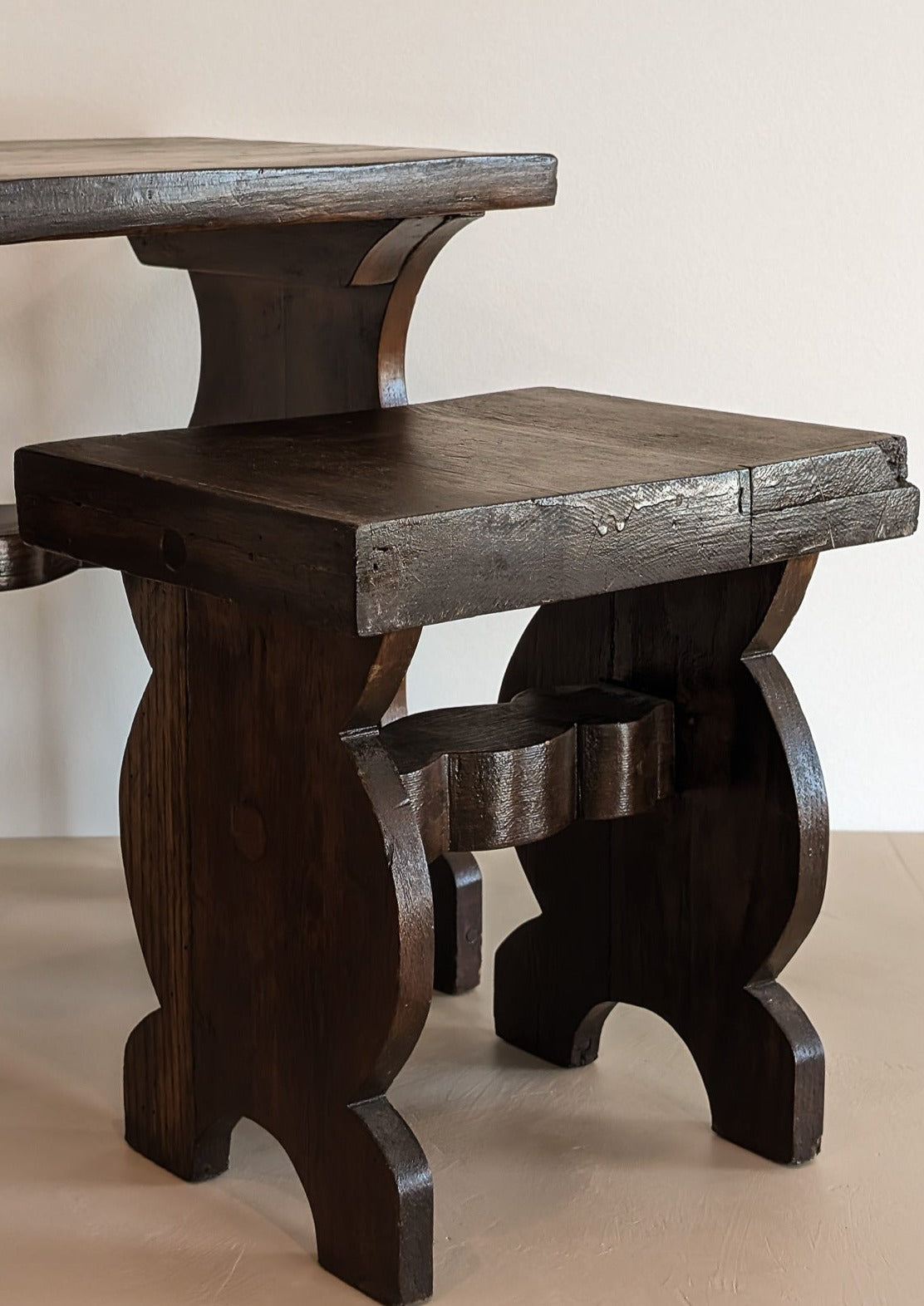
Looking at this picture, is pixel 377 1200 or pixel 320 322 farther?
pixel 320 322

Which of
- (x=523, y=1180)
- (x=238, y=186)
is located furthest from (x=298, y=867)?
(x=238, y=186)

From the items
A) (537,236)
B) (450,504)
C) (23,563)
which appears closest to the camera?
(450,504)

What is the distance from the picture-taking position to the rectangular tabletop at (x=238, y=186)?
4.98 ft

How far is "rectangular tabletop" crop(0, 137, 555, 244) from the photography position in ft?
4.98

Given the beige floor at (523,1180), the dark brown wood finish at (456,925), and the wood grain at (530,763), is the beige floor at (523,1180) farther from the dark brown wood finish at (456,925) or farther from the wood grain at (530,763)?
the wood grain at (530,763)

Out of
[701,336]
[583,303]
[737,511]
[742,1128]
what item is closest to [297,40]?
[583,303]

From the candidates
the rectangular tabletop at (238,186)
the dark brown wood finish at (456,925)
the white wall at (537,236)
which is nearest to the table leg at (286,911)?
the rectangular tabletop at (238,186)

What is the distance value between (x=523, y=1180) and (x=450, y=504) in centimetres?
68

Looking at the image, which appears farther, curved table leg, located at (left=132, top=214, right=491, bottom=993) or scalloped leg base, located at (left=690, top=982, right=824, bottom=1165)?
curved table leg, located at (left=132, top=214, right=491, bottom=993)

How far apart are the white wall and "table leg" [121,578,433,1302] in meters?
1.06

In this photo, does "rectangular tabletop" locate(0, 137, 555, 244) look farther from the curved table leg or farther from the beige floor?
the beige floor

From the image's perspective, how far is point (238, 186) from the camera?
5.43 ft

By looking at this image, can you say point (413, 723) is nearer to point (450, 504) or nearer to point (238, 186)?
point (450, 504)

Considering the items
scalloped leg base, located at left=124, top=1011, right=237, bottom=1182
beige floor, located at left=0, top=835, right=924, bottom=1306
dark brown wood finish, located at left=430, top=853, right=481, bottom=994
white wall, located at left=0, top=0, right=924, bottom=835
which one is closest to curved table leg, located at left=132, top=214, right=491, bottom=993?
dark brown wood finish, located at left=430, top=853, right=481, bottom=994
